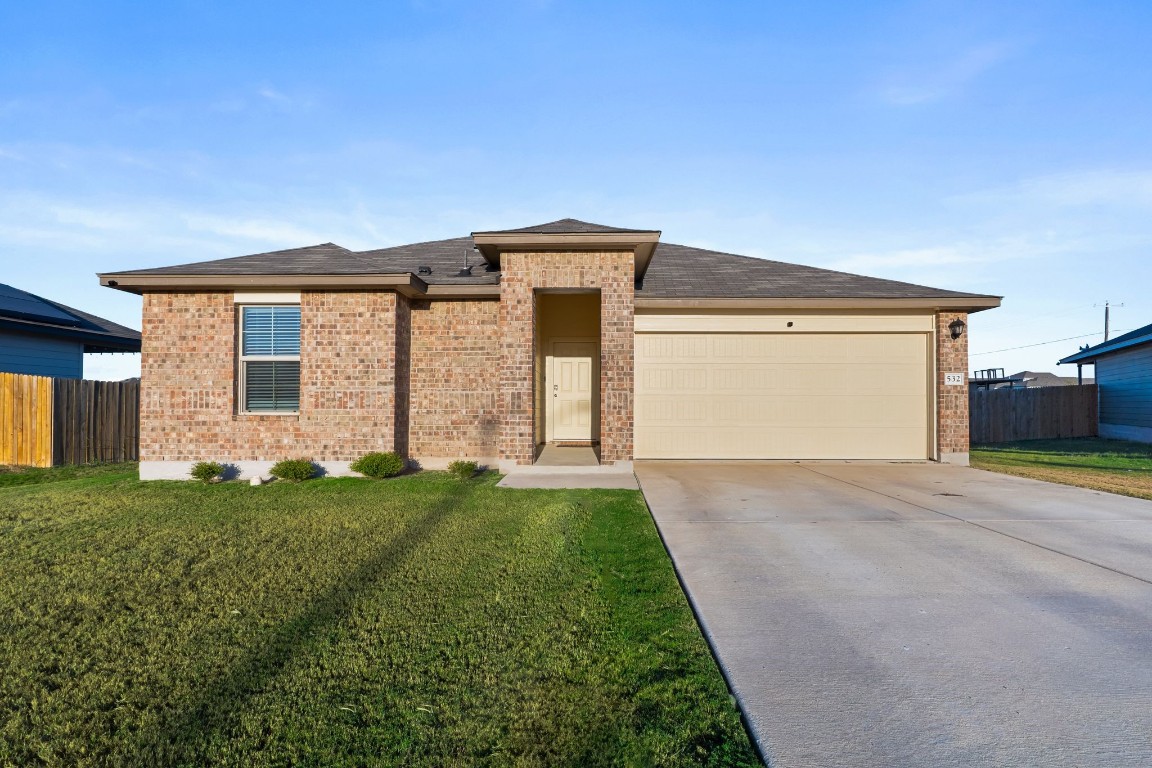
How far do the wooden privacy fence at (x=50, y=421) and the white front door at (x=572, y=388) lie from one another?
30.5ft

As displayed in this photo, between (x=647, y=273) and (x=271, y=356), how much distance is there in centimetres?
702

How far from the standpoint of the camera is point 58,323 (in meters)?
14.6

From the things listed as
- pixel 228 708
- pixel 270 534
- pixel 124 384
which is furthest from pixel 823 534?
pixel 124 384

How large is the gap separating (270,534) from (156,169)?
10920 mm

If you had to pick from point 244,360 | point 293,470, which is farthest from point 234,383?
point 293,470

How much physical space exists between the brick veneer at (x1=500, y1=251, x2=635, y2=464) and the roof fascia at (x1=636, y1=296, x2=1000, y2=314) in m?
1.40

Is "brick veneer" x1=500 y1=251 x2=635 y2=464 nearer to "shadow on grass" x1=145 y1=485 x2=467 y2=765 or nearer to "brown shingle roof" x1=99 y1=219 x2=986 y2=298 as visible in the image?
"brown shingle roof" x1=99 y1=219 x2=986 y2=298

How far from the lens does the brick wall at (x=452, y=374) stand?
957 cm

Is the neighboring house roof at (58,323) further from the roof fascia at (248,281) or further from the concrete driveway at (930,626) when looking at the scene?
the concrete driveway at (930,626)

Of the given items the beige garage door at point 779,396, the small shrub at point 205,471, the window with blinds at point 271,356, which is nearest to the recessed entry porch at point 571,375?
the beige garage door at point 779,396

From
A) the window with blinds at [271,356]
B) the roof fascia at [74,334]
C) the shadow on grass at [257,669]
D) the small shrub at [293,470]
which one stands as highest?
the roof fascia at [74,334]

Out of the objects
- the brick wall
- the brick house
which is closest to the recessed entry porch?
the brick house

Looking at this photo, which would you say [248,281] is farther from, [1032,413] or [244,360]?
[1032,413]

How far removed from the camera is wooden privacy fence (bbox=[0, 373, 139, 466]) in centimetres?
1095
